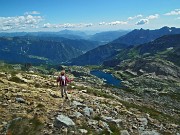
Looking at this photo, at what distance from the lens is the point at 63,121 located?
25.8m

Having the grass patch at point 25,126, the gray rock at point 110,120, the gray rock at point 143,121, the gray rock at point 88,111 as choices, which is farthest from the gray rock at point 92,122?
the gray rock at point 143,121

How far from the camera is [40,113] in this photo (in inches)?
1063

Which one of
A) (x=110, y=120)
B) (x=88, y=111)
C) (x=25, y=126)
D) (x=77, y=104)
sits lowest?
(x=110, y=120)

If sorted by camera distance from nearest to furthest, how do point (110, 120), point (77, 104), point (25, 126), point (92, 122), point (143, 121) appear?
point (25, 126) → point (92, 122) → point (110, 120) → point (77, 104) → point (143, 121)

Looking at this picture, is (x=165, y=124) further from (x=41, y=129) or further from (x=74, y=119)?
(x=41, y=129)

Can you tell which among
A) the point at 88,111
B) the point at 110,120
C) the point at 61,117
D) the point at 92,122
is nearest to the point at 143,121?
the point at 110,120

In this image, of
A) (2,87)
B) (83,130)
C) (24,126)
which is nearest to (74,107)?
(83,130)

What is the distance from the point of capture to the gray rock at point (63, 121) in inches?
1002

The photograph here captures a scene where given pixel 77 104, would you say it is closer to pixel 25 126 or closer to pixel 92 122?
pixel 92 122

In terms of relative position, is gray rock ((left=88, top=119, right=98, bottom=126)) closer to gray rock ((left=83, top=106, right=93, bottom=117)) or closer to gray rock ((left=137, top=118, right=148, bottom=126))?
gray rock ((left=83, top=106, right=93, bottom=117))

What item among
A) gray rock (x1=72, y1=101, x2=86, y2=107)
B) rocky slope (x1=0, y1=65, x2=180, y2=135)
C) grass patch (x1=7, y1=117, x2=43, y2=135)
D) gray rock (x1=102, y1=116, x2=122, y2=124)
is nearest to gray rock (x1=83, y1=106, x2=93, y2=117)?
rocky slope (x1=0, y1=65, x2=180, y2=135)

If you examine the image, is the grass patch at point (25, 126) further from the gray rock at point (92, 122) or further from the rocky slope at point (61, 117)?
the gray rock at point (92, 122)

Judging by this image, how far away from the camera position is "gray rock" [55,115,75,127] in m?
25.5

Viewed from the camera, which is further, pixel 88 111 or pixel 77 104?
pixel 77 104
